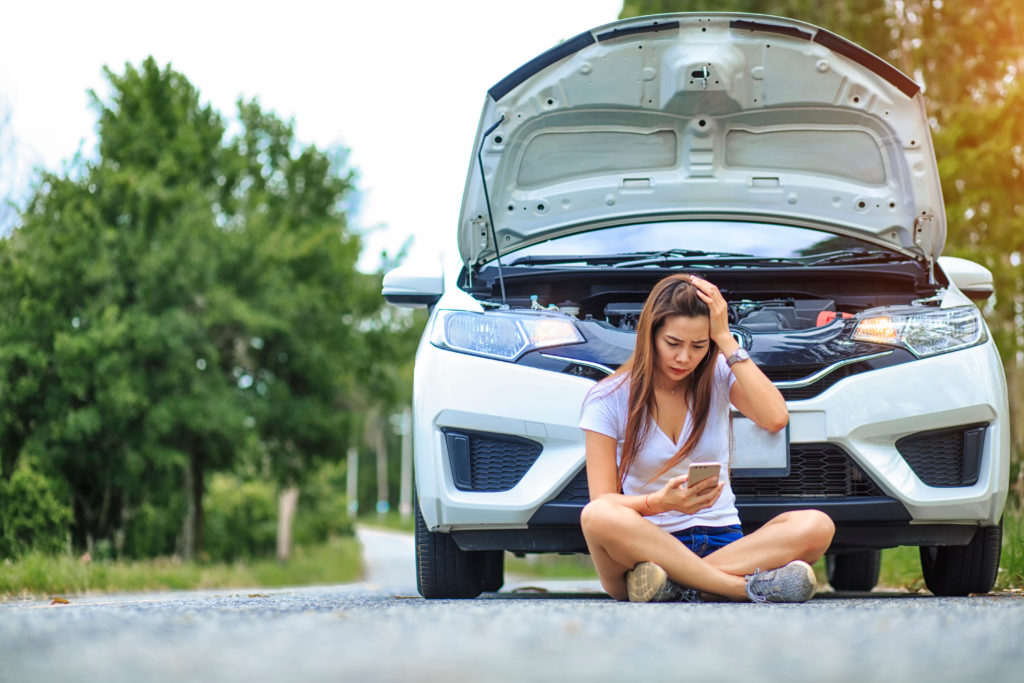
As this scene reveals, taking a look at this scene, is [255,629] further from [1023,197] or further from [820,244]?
[1023,197]

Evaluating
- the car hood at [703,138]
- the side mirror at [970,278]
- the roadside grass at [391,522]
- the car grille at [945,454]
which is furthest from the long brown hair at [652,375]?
the roadside grass at [391,522]

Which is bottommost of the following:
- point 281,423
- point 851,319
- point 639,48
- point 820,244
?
point 281,423

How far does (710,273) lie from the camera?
4.31 m

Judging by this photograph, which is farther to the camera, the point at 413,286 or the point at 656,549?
the point at 413,286

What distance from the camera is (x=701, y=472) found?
324cm

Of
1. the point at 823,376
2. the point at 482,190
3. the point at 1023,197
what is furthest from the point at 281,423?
the point at 823,376

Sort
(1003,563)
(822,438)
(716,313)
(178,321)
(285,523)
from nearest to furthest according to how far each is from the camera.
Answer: (716,313) → (822,438) → (1003,563) → (178,321) → (285,523)

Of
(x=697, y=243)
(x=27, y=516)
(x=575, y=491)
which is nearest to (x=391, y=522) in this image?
(x=27, y=516)

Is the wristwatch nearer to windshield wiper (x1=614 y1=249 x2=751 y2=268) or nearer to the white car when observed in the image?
the white car

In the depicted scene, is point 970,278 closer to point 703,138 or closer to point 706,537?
point 703,138

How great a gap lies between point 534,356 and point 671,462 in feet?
2.04

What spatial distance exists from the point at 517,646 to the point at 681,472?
1.68 m

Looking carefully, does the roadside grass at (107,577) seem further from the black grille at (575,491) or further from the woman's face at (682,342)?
the woman's face at (682,342)

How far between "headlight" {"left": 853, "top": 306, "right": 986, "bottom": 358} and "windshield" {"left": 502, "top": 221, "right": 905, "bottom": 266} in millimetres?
637
